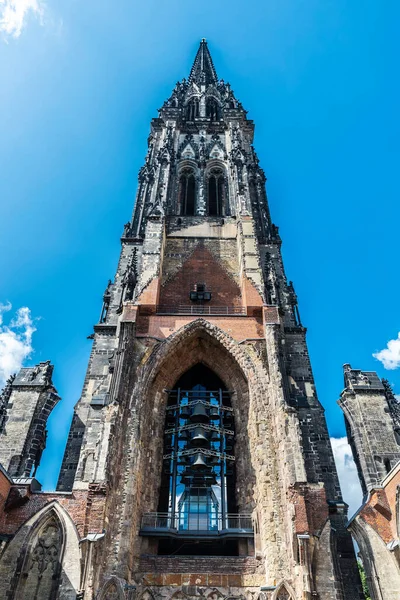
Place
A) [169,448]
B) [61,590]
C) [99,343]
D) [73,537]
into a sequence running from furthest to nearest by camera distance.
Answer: [99,343] → [169,448] → [73,537] → [61,590]

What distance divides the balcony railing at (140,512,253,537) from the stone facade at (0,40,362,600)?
0.04 metres

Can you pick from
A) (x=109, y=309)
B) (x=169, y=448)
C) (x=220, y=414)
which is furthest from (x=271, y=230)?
(x=169, y=448)

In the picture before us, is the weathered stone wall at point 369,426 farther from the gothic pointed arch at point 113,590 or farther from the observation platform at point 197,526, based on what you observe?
the gothic pointed arch at point 113,590

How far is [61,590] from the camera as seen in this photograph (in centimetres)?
1120

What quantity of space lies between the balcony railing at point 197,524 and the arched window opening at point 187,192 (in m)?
15.0

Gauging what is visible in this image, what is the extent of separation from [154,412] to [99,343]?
3.70 metres

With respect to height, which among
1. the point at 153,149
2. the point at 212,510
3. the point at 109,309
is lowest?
the point at 212,510

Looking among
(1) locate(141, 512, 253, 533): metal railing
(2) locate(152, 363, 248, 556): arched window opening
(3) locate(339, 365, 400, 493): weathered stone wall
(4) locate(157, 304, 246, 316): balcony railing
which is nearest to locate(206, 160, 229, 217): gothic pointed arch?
(4) locate(157, 304, 246, 316): balcony railing

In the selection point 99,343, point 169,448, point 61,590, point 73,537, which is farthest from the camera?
point 99,343

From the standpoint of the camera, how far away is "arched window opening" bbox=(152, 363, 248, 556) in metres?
13.4

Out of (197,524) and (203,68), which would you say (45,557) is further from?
(203,68)

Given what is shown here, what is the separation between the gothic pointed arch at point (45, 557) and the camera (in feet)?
37.4

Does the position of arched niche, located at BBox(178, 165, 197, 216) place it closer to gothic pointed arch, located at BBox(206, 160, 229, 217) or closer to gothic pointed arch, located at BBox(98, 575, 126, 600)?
gothic pointed arch, located at BBox(206, 160, 229, 217)

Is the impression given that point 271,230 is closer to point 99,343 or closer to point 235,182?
point 235,182
